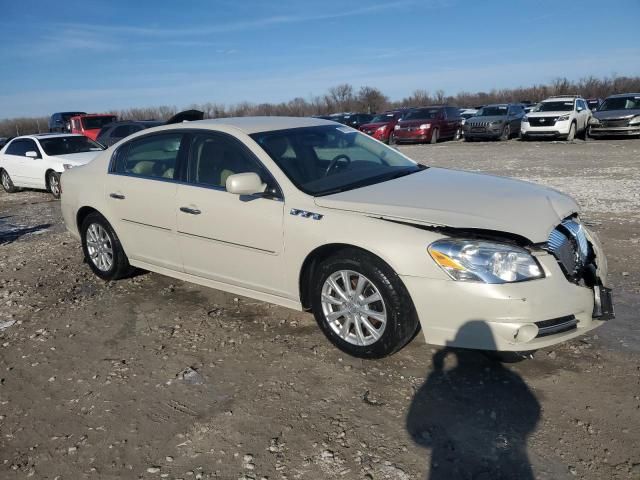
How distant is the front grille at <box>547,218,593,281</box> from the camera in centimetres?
338

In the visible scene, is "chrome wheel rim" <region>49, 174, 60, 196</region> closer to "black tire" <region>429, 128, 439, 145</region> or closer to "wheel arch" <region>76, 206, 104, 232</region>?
"wheel arch" <region>76, 206, 104, 232</region>

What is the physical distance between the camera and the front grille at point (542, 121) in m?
20.8

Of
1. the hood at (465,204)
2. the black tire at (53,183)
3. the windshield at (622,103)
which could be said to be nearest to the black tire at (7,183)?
the black tire at (53,183)

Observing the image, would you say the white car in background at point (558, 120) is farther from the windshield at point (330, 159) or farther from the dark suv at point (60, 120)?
the dark suv at point (60, 120)

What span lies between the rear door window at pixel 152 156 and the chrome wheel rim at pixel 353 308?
1890 mm

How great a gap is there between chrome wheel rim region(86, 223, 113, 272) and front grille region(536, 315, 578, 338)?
13.3 ft

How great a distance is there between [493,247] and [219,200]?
7.00 feet

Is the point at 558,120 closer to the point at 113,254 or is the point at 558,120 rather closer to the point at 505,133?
the point at 505,133

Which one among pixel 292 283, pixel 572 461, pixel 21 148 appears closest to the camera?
pixel 572 461

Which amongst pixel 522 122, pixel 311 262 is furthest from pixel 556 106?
pixel 311 262

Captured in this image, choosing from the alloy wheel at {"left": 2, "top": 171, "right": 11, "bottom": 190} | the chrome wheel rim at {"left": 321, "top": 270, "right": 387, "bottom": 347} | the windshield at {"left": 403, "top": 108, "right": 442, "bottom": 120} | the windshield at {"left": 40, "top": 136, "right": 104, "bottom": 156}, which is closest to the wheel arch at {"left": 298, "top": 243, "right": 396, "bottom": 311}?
the chrome wheel rim at {"left": 321, "top": 270, "right": 387, "bottom": 347}

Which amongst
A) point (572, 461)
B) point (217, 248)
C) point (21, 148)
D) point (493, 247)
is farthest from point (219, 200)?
point (21, 148)

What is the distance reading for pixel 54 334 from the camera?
4.47 meters

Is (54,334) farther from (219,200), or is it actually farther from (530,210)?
(530,210)
